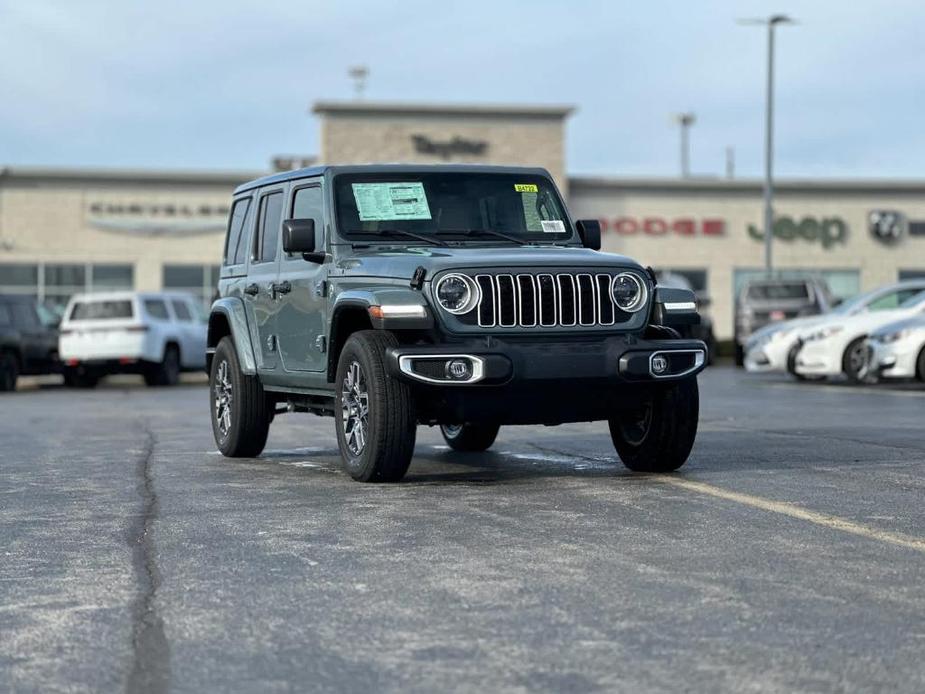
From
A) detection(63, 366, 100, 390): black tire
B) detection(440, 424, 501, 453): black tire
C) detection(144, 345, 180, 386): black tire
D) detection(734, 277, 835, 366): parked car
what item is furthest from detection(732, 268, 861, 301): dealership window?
detection(440, 424, 501, 453): black tire

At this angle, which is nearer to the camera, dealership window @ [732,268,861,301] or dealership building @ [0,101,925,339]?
dealership building @ [0,101,925,339]

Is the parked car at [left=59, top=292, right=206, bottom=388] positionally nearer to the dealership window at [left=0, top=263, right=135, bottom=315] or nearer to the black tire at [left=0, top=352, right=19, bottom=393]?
the black tire at [left=0, top=352, right=19, bottom=393]

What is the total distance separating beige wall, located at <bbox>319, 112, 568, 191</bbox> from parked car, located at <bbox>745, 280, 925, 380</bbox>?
2846cm

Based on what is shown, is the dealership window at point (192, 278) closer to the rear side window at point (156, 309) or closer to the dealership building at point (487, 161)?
the dealership building at point (487, 161)

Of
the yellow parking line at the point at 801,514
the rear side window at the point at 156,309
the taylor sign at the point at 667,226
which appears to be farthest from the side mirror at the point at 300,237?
the taylor sign at the point at 667,226

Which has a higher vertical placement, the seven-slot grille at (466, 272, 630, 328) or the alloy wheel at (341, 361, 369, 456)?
the seven-slot grille at (466, 272, 630, 328)

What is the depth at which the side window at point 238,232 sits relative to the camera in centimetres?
1281

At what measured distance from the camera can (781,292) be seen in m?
36.7

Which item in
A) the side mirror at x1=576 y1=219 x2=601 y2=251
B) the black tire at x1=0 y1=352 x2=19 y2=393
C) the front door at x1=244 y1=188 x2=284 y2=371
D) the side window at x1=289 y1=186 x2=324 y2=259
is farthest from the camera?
the black tire at x1=0 y1=352 x2=19 y2=393

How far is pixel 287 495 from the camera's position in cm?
980

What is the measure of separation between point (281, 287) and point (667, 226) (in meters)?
47.0

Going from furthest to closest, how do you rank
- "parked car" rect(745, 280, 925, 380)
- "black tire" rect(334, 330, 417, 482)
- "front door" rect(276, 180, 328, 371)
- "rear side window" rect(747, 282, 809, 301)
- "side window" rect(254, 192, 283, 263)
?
1. "rear side window" rect(747, 282, 809, 301)
2. "parked car" rect(745, 280, 925, 380)
3. "side window" rect(254, 192, 283, 263)
4. "front door" rect(276, 180, 328, 371)
5. "black tire" rect(334, 330, 417, 482)

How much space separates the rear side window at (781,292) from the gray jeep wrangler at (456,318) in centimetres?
2525

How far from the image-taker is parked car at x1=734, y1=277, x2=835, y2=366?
1421 inches
